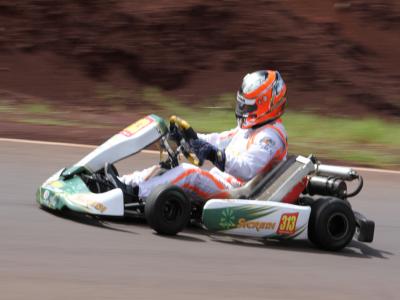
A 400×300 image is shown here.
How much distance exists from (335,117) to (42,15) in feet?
16.6

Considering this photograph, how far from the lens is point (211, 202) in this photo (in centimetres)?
593

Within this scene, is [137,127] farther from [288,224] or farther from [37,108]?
[37,108]

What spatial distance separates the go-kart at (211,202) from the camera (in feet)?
19.3

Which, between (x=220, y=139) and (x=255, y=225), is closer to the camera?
(x=255, y=225)

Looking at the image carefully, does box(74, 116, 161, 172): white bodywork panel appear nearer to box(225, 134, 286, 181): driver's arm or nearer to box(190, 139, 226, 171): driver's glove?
box(190, 139, 226, 171): driver's glove

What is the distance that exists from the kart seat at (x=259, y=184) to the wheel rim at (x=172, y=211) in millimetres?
425

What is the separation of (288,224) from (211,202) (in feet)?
1.78

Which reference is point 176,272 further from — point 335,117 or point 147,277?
point 335,117

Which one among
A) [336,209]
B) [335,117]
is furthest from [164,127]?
[335,117]

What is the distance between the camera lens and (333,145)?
1030 centimetres

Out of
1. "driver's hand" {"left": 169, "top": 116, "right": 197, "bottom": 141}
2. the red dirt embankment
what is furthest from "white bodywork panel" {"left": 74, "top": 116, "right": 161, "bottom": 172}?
the red dirt embankment

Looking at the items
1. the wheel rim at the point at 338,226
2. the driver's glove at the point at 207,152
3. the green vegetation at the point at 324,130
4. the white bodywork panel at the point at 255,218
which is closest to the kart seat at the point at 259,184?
the white bodywork panel at the point at 255,218

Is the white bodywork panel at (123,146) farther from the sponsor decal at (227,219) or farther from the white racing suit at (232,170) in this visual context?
the sponsor decal at (227,219)

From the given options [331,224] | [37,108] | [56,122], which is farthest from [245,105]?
[37,108]
